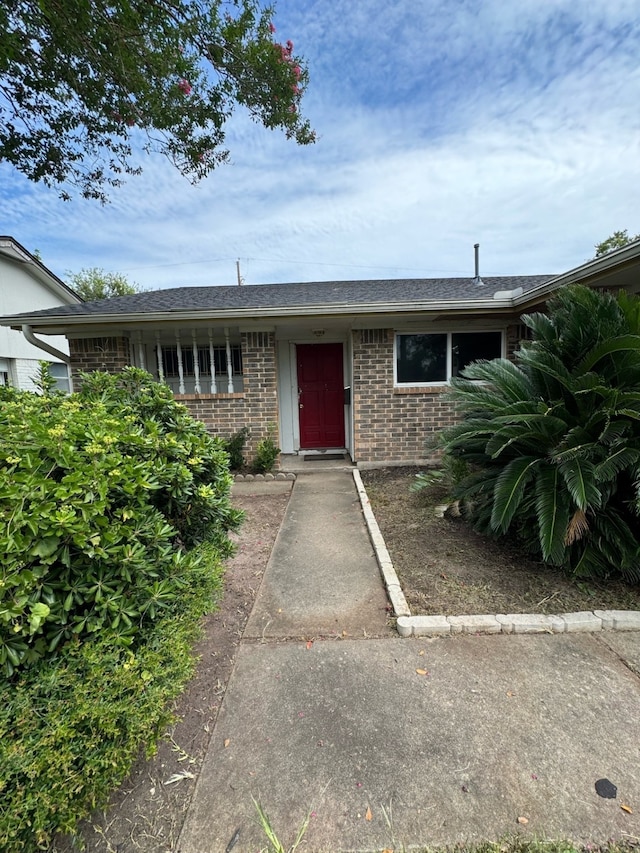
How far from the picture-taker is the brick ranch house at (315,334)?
21.0 feet

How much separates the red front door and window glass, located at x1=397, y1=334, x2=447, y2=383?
5.19ft

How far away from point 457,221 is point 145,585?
13935 millimetres

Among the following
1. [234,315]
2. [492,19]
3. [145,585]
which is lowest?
[145,585]

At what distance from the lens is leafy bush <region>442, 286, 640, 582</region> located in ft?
9.82

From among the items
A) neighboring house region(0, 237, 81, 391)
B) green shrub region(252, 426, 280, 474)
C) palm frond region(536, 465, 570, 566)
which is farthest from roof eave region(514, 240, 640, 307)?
neighboring house region(0, 237, 81, 391)

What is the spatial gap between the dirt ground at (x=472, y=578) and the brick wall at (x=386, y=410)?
2.55 meters

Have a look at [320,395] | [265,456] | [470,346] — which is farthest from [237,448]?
[470,346]

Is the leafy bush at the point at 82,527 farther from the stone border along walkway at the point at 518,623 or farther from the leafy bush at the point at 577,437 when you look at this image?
the leafy bush at the point at 577,437

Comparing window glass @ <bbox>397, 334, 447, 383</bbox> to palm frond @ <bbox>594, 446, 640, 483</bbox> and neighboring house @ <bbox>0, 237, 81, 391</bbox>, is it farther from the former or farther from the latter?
neighboring house @ <bbox>0, 237, 81, 391</bbox>

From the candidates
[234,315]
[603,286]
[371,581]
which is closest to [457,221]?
[603,286]

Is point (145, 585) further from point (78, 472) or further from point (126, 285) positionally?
point (126, 285)

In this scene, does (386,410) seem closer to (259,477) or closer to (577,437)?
(259,477)

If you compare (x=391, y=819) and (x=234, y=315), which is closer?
(x=391, y=819)

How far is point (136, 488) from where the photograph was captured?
177 centimetres
